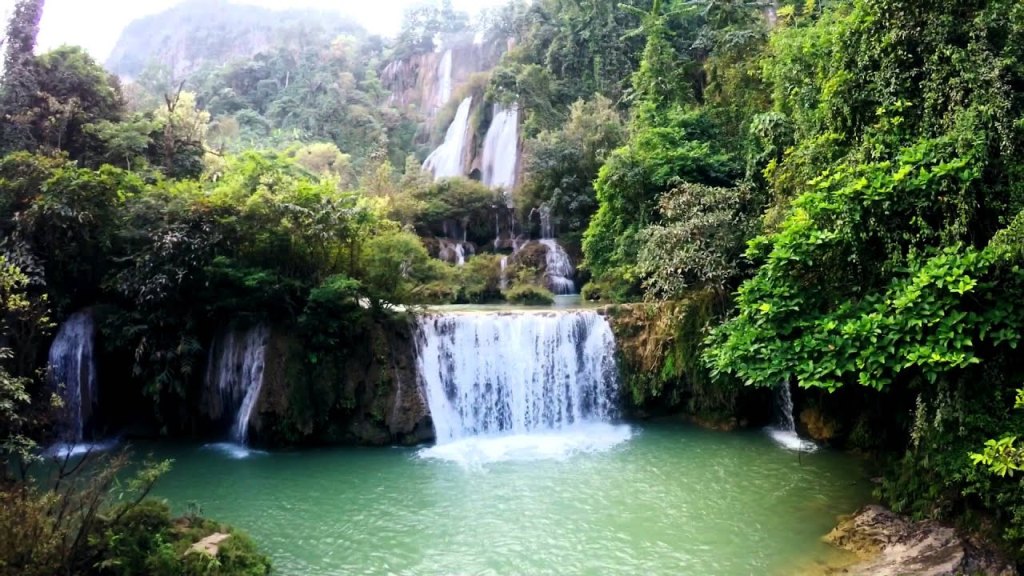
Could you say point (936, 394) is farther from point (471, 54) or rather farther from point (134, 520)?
point (471, 54)

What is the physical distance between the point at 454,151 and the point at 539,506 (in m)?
25.4

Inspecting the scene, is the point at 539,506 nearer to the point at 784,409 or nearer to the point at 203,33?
the point at 784,409

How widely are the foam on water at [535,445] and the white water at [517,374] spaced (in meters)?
0.07

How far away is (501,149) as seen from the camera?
28516 mm

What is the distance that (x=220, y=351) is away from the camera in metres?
12.3

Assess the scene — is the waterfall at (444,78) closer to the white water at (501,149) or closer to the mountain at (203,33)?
the white water at (501,149)

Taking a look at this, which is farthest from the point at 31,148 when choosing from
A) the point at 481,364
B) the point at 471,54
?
the point at 471,54

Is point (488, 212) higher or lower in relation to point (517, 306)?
higher

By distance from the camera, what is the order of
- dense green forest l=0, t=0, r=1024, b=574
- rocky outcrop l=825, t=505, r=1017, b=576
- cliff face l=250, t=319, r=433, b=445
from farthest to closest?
1. cliff face l=250, t=319, r=433, b=445
2. dense green forest l=0, t=0, r=1024, b=574
3. rocky outcrop l=825, t=505, r=1017, b=576

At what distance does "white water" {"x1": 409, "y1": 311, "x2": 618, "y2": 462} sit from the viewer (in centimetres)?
1226

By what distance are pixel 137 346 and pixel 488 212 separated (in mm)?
13356

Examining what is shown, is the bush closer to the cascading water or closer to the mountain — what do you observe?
the cascading water

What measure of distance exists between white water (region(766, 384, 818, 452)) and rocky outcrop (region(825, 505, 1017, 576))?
10.9 ft

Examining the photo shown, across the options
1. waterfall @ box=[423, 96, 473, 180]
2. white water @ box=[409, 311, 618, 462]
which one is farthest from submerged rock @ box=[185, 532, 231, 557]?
waterfall @ box=[423, 96, 473, 180]
